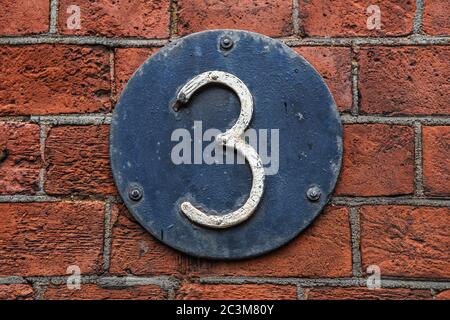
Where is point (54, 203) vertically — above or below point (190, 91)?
below

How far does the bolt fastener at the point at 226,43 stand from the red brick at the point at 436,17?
0.29 metres

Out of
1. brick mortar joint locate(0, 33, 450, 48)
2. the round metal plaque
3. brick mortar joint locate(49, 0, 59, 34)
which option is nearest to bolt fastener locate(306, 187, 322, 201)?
the round metal plaque

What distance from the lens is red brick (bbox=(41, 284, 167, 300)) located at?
1002 mm

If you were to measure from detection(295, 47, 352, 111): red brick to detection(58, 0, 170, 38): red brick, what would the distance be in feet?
0.69

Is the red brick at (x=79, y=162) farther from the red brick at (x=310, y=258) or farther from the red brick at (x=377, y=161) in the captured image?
the red brick at (x=377, y=161)

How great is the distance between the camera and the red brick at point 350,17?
3.36ft

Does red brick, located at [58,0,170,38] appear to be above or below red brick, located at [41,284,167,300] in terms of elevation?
above

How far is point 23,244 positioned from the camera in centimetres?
101

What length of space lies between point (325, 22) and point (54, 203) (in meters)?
0.48

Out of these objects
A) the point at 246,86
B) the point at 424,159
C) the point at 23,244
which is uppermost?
the point at 246,86

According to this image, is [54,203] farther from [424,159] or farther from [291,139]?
[424,159]

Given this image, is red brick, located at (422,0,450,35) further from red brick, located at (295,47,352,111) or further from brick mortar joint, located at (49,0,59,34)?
brick mortar joint, located at (49,0,59,34)

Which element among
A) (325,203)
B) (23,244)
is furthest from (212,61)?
(23,244)

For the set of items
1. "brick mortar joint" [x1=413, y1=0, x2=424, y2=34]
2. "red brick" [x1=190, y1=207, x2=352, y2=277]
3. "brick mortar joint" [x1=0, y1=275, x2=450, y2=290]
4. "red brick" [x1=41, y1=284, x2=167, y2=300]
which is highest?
"brick mortar joint" [x1=413, y1=0, x2=424, y2=34]
